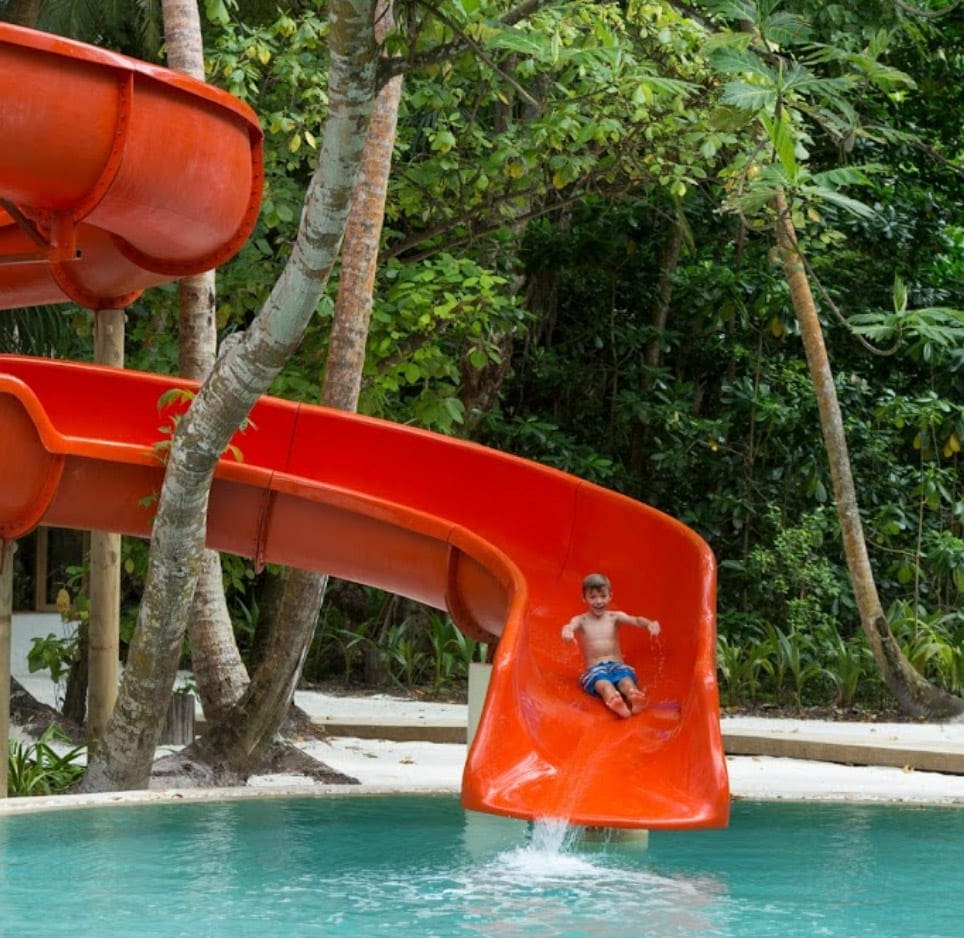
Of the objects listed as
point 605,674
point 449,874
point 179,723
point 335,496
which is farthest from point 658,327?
point 449,874

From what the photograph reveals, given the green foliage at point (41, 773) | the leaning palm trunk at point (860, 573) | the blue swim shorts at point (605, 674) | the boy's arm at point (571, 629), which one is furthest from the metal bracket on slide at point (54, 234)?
the leaning palm trunk at point (860, 573)

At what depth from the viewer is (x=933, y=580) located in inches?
546

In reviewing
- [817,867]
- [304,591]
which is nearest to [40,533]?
[304,591]

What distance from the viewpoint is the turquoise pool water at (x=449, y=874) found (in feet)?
16.9

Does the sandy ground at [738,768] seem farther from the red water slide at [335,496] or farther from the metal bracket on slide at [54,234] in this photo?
the metal bracket on slide at [54,234]

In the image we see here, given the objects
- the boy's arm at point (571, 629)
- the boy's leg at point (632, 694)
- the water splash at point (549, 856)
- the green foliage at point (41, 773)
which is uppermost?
the boy's arm at point (571, 629)

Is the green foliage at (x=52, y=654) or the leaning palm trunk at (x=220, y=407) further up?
the leaning palm trunk at (x=220, y=407)

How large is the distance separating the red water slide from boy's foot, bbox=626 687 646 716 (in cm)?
7

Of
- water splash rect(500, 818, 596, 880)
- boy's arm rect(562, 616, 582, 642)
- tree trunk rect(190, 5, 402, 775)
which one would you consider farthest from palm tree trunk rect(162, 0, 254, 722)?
water splash rect(500, 818, 596, 880)

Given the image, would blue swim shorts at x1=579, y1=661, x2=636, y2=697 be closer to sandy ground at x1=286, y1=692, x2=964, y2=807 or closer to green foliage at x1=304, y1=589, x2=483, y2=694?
sandy ground at x1=286, y1=692, x2=964, y2=807

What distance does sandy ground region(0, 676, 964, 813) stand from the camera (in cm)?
780

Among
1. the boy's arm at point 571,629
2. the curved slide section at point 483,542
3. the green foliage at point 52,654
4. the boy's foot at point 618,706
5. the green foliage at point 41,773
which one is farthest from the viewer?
the green foliage at point 52,654

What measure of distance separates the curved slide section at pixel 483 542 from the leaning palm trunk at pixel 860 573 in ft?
11.2

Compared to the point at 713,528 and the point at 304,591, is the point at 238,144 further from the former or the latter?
the point at 713,528
